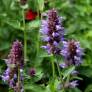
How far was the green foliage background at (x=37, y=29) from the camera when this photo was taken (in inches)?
142

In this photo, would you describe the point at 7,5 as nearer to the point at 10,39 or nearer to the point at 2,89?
the point at 10,39

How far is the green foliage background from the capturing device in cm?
360

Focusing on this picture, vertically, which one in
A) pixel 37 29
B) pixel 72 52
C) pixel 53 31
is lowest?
pixel 37 29

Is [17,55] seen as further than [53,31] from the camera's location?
No

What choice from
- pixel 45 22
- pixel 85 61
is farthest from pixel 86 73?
pixel 45 22

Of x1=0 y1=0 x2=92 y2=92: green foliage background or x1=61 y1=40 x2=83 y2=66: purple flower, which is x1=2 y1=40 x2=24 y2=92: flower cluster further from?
x1=61 y1=40 x2=83 y2=66: purple flower

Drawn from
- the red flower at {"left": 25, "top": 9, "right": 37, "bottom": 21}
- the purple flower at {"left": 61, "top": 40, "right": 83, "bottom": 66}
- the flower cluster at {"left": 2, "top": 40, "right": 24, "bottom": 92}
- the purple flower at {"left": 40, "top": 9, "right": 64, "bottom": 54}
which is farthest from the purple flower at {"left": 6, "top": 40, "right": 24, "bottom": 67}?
the red flower at {"left": 25, "top": 9, "right": 37, "bottom": 21}

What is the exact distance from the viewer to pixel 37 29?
13.6ft

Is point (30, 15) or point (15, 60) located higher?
point (15, 60)

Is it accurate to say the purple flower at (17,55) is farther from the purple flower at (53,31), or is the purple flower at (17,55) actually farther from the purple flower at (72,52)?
the purple flower at (72,52)

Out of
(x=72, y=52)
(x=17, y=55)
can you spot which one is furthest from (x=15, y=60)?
(x=72, y=52)

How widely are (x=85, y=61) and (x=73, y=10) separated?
2.49ft

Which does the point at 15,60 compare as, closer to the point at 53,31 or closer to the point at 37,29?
the point at 53,31

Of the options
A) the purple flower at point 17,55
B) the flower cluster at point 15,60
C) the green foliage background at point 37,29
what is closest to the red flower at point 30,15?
the green foliage background at point 37,29
